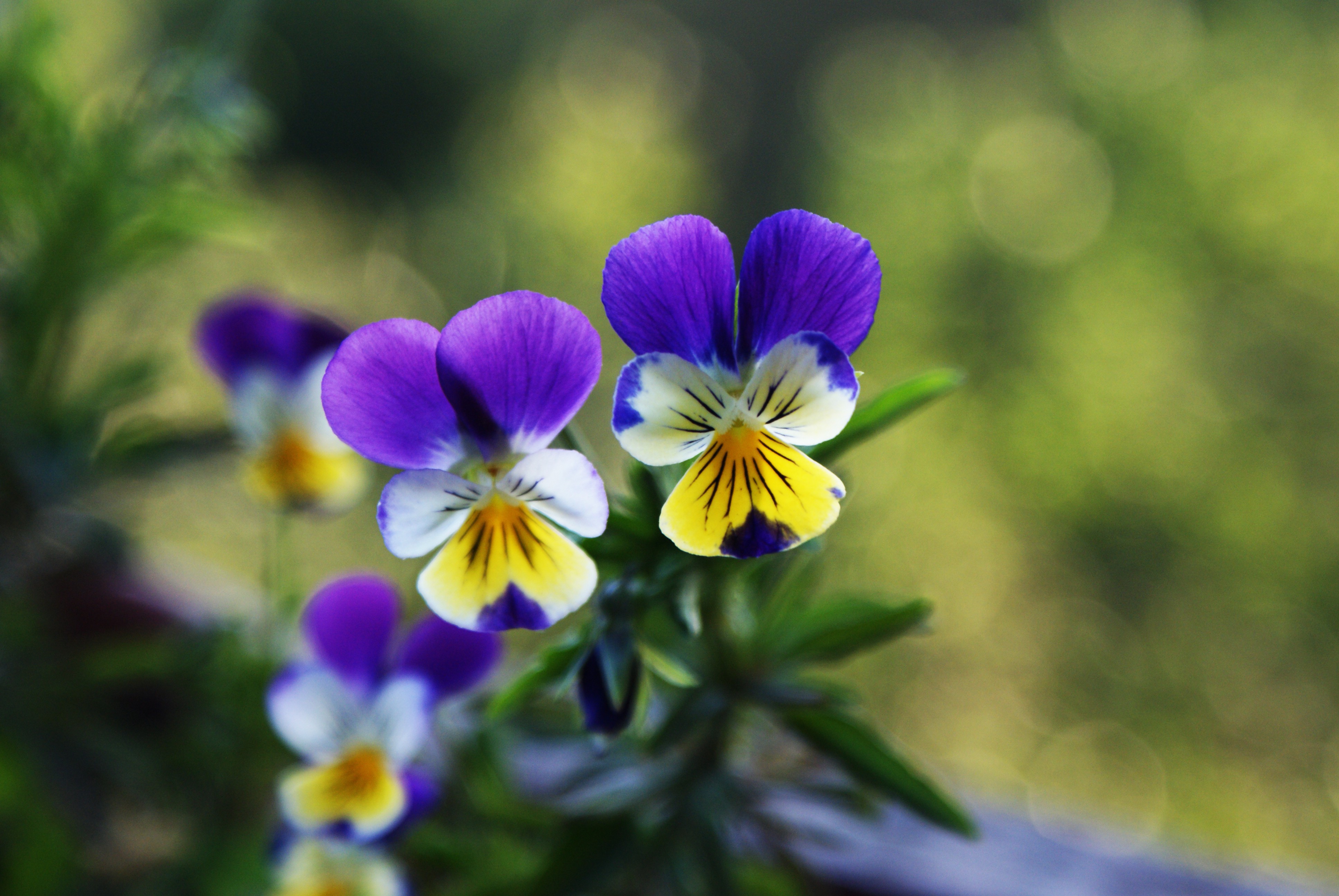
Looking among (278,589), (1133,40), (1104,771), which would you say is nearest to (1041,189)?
(1133,40)

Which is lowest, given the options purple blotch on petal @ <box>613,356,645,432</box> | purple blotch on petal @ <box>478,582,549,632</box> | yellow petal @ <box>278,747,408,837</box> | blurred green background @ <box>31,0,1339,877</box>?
yellow petal @ <box>278,747,408,837</box>

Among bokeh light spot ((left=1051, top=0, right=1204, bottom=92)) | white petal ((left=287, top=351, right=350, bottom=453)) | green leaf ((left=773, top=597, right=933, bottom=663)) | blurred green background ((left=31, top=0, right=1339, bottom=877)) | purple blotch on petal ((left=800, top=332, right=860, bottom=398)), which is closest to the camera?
purple blotch on petal ((left=800, top=332, right=860, bottom=398))

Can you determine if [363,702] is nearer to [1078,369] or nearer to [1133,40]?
[1078,369]

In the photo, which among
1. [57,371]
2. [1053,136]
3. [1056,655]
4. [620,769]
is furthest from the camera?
[1053,136]

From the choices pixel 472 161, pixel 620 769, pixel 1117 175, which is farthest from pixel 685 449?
pixel 472 161

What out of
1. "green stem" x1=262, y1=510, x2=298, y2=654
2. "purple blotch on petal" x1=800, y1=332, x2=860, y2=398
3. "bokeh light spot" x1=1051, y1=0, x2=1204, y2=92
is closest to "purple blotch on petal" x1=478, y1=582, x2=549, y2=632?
"purple blotch on petal" x1=800, y1=332, x2=860, y2=398

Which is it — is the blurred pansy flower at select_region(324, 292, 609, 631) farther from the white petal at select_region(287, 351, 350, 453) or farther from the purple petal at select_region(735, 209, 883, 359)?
the white petal at select_region(287, 351, 350, 453)

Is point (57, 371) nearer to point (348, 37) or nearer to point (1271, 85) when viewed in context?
point (1271, 85)
